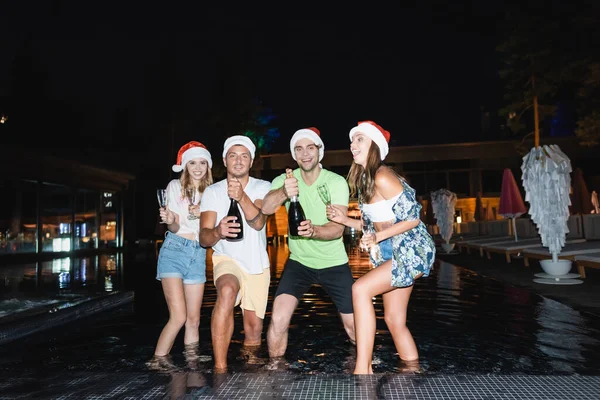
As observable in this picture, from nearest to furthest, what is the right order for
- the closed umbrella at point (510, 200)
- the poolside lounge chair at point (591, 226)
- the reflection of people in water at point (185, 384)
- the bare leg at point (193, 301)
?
the reflection of people in water at point (185, 384) → the bare leg at point (193, 301) → the closed umbrella at point (510, 200) → the poolside lounge chair at point (591, 226)

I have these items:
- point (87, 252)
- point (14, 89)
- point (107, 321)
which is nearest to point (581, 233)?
point (107, 321)

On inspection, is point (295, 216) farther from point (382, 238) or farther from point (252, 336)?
point (252, 336)

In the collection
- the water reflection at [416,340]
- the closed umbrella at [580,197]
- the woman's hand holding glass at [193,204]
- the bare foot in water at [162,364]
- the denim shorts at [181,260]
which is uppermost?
the closed umbrella at [580,197]

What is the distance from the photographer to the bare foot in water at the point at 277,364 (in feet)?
13.0

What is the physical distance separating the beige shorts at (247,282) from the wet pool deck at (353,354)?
19.8 inches

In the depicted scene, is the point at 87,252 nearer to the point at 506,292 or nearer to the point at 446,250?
the point at 446,250

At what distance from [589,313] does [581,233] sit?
1096cm

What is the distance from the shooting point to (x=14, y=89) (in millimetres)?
38812

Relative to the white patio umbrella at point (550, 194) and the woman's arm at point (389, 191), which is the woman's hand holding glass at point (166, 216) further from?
the white patio umbrella at point (550, 194)

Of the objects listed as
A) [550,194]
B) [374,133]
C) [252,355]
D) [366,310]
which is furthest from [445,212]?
[366,310]

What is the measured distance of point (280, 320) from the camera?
13.6 ft

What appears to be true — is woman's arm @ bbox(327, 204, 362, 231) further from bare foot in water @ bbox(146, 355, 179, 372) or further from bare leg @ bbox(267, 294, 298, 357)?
bare foot in water @ bbox(146, 355, 179, 372)

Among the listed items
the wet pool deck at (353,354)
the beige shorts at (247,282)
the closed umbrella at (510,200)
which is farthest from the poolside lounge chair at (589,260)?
the beige shorts at (247,282)

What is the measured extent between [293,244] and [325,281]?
46cm
